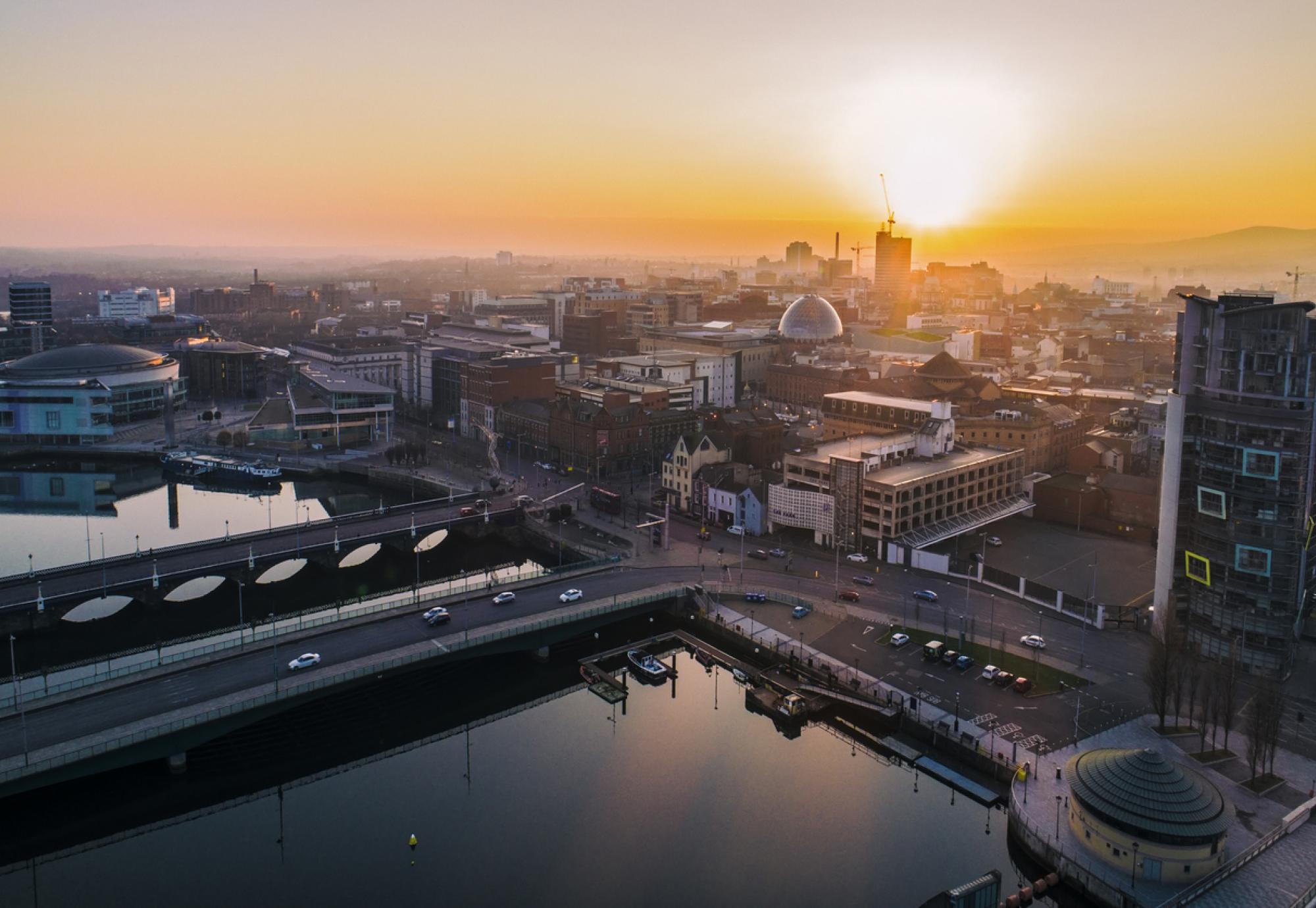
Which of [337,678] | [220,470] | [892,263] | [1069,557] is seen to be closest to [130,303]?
[220,470]

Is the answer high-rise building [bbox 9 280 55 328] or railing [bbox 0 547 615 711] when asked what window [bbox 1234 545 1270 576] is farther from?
high-rise building [bbox 9 280 55 328]

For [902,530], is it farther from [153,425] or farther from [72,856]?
[153,425]

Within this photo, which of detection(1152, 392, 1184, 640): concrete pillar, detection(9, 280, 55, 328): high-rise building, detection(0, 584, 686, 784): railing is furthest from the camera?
detection(9, 280, 55, 328): high-rise building

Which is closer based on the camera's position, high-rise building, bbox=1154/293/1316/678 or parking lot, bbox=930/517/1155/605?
high-rise building, bbox=1154/293/1316/678

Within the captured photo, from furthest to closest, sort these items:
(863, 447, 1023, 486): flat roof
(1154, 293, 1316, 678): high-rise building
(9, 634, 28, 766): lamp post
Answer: (863, 447, 1023, 486): flat roof
(1154, 293, 1316, 678): high-rise building
(9, 634, 28, 766): lamp post

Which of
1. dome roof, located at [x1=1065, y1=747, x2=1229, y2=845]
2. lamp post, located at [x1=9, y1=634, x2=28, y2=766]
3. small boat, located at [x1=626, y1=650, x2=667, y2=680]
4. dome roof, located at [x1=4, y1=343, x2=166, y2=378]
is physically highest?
dome roof, located at [x1=4, y1=343, x2=166, y2=378]

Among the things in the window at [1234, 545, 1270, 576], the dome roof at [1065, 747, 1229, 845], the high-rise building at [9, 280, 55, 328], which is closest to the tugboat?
the window at [1234, 545, 1270, 576]

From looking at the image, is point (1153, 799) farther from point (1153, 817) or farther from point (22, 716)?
point (22, 716)
